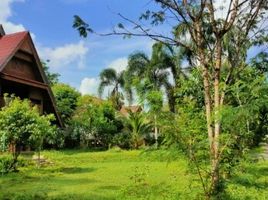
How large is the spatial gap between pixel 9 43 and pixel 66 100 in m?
11.0

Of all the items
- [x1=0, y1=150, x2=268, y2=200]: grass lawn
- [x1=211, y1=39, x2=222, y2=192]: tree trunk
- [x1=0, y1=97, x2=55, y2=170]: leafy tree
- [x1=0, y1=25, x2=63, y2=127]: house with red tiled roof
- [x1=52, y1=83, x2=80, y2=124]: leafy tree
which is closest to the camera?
[x1=211, y1=39, x2=222, y2=192]: tree trunk

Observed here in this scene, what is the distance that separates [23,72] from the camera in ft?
83.0

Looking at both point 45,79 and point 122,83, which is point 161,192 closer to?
point 45,79

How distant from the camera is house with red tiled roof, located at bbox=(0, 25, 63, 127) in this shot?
76.3 feet

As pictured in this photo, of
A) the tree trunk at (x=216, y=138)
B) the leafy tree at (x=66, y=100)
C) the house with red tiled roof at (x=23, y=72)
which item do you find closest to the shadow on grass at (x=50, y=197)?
the tree trunk at (x=216, y=138)

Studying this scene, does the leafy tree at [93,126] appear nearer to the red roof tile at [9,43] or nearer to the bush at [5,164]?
Answer: the red roof tile at [9,43]

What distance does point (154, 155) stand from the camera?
285 inches

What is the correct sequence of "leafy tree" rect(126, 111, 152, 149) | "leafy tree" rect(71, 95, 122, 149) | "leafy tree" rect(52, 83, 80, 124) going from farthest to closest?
"leafy tree" rect(52, 83, 80, 124), "leafy tree" rect(71, 95, 122, 149), "leafy tree" rect(126, 111, 152, 149)

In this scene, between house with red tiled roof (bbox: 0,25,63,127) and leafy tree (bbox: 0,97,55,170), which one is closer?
leafy tree (bbox: 0,97,55,170)

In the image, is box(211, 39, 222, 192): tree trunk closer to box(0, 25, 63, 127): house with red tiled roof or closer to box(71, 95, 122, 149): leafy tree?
box(0, 25, 63, 127): house with red tiled roof

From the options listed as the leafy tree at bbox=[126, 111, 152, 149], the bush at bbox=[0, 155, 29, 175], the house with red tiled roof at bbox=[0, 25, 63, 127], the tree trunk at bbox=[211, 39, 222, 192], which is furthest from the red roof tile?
the tree trunk at bbox=[211, 39, 222, 192]

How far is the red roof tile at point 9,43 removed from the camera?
22991 mm

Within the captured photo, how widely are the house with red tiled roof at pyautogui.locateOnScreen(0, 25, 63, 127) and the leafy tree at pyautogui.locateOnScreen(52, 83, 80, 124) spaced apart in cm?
698

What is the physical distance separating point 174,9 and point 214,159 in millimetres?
2449
